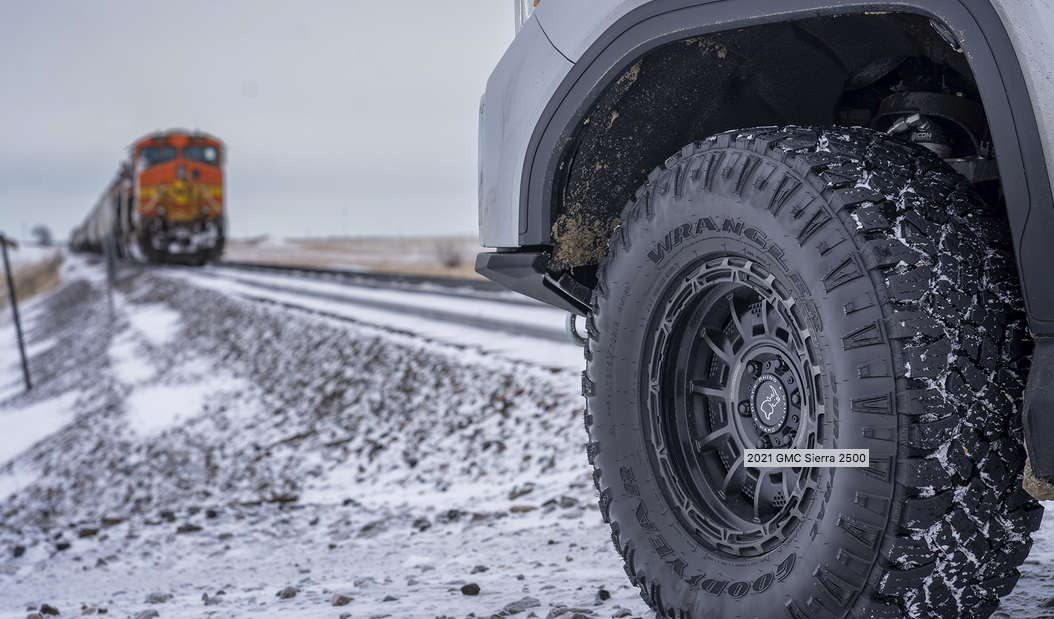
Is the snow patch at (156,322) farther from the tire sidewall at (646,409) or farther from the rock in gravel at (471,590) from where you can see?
the tire sidewall at (646,409)

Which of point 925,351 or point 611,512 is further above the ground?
point 925,351

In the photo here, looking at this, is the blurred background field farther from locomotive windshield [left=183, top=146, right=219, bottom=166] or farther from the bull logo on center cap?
the bull logo on center cap

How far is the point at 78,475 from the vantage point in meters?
10.2

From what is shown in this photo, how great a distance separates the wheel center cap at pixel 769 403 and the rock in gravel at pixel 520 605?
1210mm

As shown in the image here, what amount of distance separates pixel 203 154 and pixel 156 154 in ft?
6.49

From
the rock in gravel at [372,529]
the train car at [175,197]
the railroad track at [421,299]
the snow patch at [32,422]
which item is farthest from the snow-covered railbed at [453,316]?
the train car at [175,197]

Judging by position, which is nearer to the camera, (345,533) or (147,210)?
(345,533)

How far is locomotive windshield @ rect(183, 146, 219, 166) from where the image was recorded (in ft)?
106

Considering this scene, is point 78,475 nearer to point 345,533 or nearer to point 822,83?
point 345,533

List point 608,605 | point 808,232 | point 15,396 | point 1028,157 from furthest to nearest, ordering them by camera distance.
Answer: point 15,396, point 608,605, point 808,232, point 1028,157

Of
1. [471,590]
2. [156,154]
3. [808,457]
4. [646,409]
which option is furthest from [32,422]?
[156,154]

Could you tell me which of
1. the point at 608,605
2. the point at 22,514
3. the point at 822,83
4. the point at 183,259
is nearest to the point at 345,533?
the point at 608,605

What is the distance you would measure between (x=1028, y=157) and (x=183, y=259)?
36.4 meters

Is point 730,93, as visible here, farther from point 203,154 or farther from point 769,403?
point 203,154
